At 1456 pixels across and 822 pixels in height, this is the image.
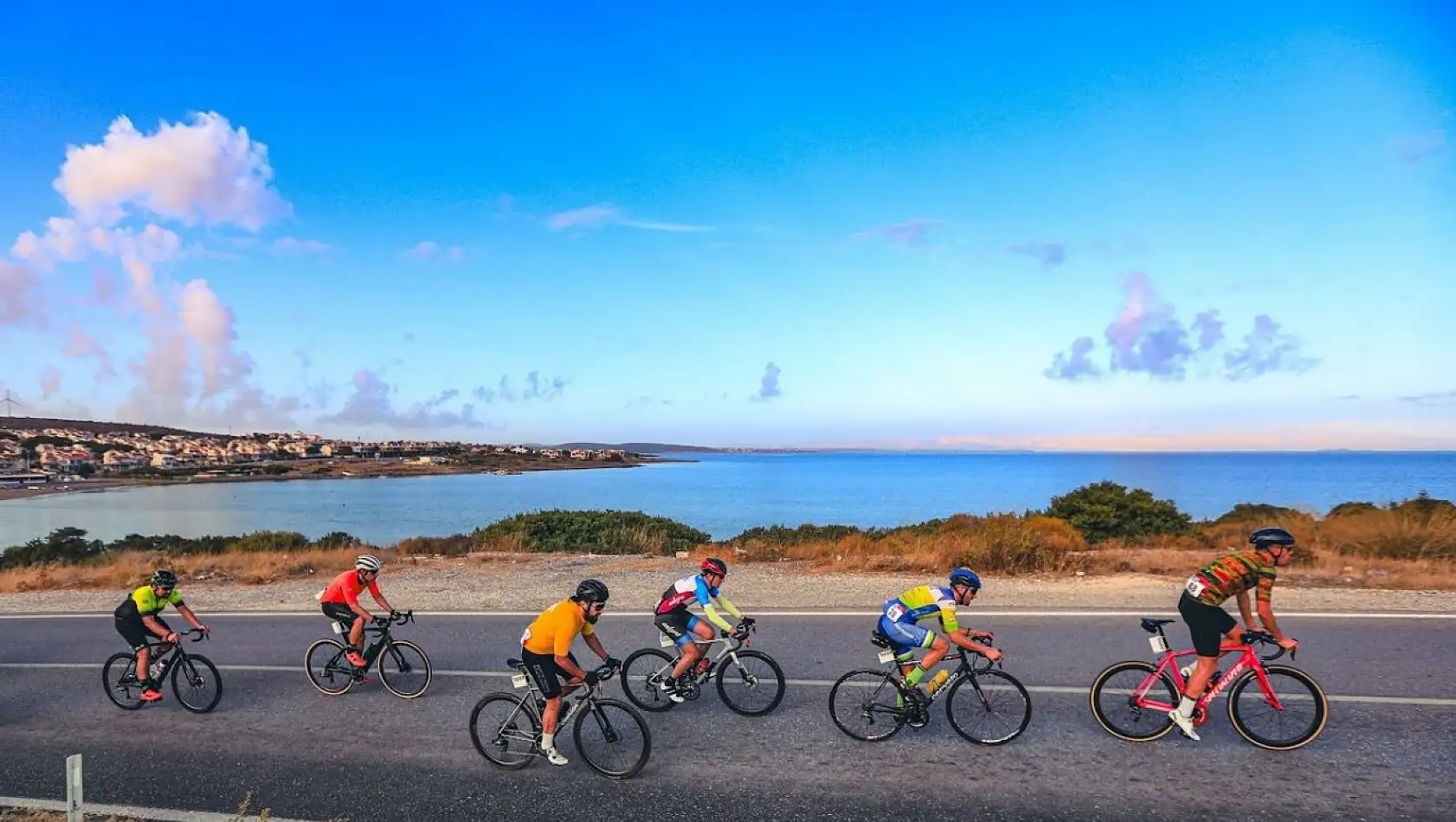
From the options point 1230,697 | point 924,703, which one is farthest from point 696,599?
point 1230,697

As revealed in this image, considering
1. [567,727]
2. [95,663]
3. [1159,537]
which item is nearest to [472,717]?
[567,727]

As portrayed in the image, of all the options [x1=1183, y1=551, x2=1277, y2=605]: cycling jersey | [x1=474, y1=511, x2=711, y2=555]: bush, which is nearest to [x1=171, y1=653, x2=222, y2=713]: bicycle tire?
[x1=1183, y1=551, x2=1277, y2=605]: cycling jersey

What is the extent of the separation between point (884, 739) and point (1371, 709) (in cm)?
444

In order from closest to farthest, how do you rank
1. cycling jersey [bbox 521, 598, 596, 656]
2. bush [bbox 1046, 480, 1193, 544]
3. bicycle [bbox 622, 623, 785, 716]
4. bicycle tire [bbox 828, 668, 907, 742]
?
cycling jersey [bbox 521, 598, 596, 656]
bicycle tire [bbox 828, 668, 907, 742]
bicycle [bbox 622, 623, 785, 716]
bush [bbox 1046, 480, 1193, 544]

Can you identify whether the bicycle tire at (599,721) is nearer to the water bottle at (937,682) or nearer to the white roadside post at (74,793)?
the water bottle at (937,682)

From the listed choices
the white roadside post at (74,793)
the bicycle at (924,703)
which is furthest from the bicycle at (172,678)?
the bicycle at (924,703)

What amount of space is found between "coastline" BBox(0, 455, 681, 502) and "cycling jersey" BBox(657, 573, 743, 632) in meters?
101

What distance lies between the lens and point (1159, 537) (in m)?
22.8

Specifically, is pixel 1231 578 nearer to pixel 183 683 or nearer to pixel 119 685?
pixel 183 683

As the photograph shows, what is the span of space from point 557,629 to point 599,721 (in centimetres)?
87

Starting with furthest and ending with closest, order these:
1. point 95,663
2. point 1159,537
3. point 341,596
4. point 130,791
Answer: point 1159,537 < point 95,663 < point 341,596 < point 130,791

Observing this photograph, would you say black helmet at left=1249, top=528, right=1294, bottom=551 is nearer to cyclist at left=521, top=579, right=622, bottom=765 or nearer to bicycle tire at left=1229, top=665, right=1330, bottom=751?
bicycle tire at left=1229, top=665, right=1330, bottom=751

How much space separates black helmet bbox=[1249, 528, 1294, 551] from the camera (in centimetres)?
602

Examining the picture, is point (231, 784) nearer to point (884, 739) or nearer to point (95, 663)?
point (884, 739)
